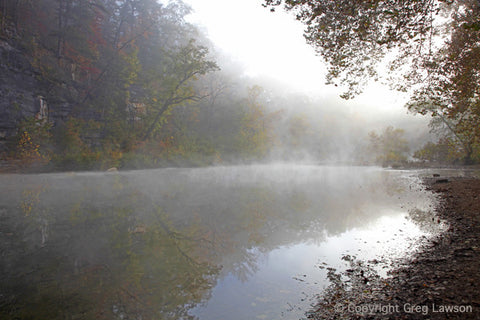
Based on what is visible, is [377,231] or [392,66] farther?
[392,66]

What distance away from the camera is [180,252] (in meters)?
4.62

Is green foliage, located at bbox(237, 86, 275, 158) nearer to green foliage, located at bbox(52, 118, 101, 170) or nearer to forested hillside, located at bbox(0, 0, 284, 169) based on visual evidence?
forested hillside, located at bbox(0, 0, 284, 169)

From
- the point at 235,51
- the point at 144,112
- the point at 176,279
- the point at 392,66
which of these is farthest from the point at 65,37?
the point at 235,51

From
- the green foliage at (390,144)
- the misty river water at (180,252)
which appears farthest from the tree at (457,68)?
the green foliage at (390,144)

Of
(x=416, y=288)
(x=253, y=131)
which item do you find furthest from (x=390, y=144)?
(x=416, y=288)

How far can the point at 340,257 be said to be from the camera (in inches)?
173

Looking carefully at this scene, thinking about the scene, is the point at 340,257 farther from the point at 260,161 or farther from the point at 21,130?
the point at 260,161

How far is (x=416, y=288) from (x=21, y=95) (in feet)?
71.1

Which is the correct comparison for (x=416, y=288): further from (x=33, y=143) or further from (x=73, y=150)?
(x=73, y=150)

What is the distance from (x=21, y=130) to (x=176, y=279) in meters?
A: 17.4

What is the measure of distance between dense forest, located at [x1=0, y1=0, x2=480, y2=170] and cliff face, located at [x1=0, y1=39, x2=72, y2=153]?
7 centimetres

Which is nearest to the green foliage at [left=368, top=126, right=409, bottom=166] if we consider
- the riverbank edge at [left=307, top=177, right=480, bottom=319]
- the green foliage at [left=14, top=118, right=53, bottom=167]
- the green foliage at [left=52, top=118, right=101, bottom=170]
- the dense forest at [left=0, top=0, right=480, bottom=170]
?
the dense forest at [left=0, top=0, right=480, bottom=170]

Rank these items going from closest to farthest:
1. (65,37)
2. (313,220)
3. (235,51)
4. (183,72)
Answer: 1. (313,220)
2. (65,37)
3. (183,72)
4. (235,51)

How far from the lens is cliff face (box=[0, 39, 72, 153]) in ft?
51.5
